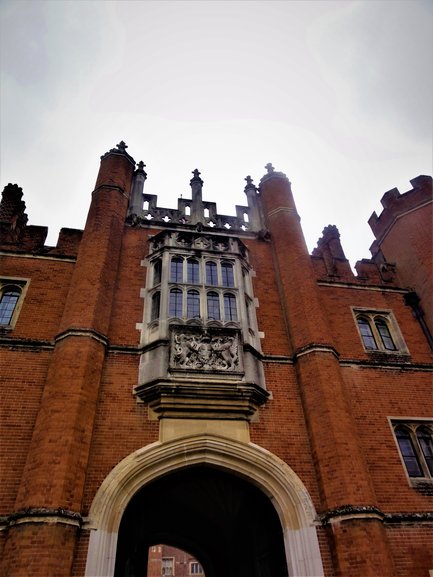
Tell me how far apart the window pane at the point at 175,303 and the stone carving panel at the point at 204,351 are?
79cm

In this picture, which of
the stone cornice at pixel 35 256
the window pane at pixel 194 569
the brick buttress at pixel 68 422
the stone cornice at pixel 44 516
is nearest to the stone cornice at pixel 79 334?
the brick buttress at pixel 68 422

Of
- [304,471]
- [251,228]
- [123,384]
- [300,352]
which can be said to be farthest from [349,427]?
[251,228]

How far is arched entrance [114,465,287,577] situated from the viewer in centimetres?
894

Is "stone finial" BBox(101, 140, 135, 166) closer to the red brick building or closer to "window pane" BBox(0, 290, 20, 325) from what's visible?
the red brick building

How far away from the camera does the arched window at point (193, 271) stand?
11.0m

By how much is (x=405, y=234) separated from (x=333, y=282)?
3.27m

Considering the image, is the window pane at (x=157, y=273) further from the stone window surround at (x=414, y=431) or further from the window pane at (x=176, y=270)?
the stone window surround at (x=414, y=431)

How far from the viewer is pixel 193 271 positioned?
1126 cm

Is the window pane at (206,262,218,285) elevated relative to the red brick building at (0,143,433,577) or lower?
elevated

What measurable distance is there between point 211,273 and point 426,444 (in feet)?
21.0

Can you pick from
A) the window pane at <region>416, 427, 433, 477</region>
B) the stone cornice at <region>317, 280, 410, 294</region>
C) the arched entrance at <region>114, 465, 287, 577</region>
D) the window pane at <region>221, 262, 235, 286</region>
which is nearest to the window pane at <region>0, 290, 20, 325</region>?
the arched entrance at <region>114, 465, 287, 577</region>

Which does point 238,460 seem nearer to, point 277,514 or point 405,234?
point 277,514

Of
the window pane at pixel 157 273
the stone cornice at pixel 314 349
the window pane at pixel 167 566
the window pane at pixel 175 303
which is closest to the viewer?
the stone cornice at pixel 314 349

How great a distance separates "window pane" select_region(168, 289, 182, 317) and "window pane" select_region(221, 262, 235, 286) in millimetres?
1288
